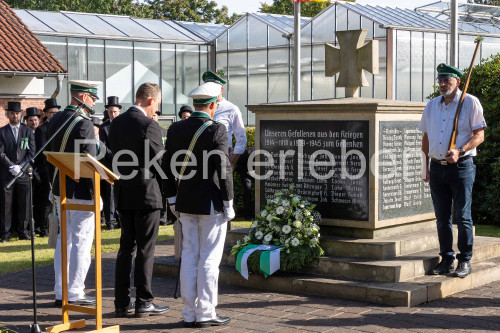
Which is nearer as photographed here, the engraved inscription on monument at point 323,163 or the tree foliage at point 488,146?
the engraved inscription on monument at point 323,163

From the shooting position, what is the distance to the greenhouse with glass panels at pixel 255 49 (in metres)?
29.0

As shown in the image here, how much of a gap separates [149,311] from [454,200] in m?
3.39

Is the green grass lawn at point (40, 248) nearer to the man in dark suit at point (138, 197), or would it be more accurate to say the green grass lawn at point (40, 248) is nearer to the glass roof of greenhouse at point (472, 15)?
the man in dark suit at point (138, 197)

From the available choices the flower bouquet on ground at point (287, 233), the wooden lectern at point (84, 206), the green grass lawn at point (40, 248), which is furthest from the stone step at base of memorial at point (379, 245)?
the green grass lawn at point (40, 248)

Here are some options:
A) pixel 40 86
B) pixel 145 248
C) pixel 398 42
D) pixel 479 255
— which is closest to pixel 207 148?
pixel 145 248

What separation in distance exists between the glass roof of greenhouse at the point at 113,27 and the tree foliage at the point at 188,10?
80.0ft

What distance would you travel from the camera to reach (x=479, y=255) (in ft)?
30.3

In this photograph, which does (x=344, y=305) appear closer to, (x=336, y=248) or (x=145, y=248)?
(x=336, y=248)

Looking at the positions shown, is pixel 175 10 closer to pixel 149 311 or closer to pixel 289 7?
pixel 289 7

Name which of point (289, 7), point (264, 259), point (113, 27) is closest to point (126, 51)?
point (113, 27)

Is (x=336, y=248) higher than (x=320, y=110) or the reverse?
the reverse

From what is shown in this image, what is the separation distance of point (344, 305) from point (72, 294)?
8.83 feet

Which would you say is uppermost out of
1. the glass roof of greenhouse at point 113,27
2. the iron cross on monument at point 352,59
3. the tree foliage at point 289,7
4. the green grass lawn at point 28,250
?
the tree foliage at point 289,7

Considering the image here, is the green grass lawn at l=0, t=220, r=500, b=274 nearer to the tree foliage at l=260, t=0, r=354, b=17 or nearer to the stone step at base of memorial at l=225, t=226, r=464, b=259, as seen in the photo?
the stone step at base of memorial at l=225, t=226, r=464, b=259
